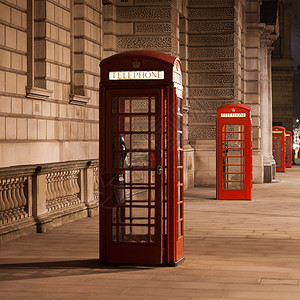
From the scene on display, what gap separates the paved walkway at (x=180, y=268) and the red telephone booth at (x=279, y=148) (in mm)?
23419

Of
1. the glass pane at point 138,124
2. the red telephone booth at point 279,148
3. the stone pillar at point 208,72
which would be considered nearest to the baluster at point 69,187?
the glass pane at point 138,124

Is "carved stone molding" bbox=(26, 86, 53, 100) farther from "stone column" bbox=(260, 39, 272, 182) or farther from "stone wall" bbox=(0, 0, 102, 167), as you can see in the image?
"stone column" bbox=(260, 39, 272, 182)

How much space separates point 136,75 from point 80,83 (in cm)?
892

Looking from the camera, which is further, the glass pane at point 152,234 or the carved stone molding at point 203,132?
the carved stone molding at point 203,132

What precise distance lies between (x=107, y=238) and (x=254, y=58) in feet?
66.0

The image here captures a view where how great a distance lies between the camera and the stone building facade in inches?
489

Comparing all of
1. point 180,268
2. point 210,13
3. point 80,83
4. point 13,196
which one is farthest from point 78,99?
point 180,268

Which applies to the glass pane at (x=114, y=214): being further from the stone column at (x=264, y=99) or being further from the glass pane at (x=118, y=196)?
the stone column at (x=264, y=99)

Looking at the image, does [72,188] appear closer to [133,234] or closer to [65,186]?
[65,186]

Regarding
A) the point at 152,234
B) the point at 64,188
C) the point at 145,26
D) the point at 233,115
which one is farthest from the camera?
the point at 145,26

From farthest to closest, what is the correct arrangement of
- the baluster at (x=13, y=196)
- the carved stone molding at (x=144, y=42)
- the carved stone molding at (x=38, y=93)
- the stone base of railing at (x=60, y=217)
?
the carved stone molding at (x=144, y=42) < the carved stone molding at (x=38, y=93) < the stone base of railing at (x=60, y=217) < the baluster at (x=13, y=196)

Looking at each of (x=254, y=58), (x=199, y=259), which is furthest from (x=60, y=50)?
(x=254, y=58)

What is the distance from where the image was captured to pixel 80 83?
17234mm

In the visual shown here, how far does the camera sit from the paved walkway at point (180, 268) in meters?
7.14
